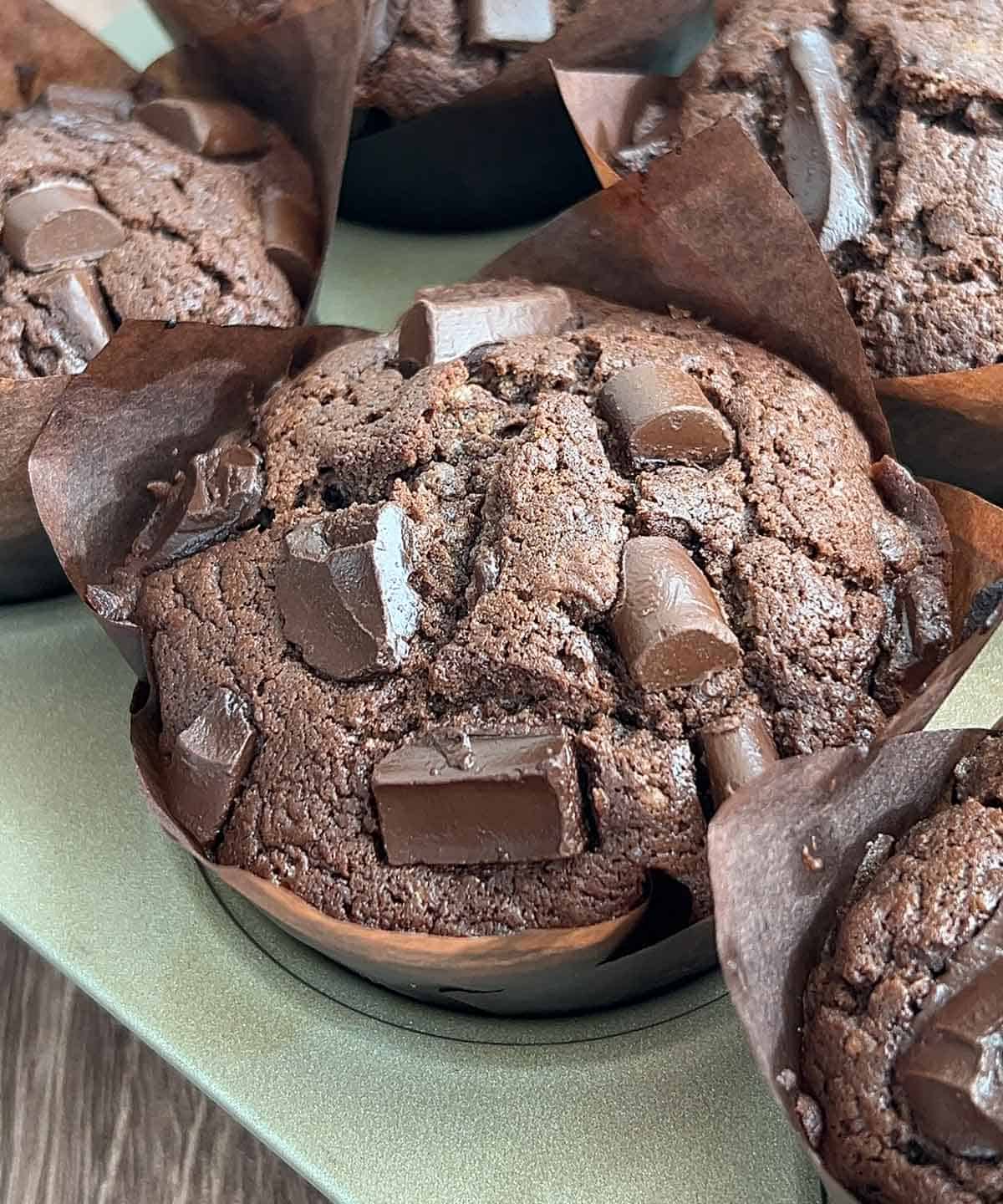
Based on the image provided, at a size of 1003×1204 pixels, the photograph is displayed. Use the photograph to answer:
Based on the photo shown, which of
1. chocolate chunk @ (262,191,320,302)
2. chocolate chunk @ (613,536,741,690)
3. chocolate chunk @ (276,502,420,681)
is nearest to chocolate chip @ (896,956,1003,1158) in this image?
chocolate chunk @ (613,536,741,690)

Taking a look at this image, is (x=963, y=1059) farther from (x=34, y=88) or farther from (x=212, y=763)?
(x=34, y=88)

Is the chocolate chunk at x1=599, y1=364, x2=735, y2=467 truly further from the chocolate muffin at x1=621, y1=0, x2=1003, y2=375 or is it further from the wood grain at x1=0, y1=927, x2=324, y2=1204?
the wood grain at x1=0, y1=927, x2=324, y2=1204

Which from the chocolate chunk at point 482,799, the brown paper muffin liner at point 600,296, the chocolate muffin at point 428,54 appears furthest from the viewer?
the chocolate muffin at point 428,54

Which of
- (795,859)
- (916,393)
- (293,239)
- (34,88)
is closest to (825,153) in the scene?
(916,393)

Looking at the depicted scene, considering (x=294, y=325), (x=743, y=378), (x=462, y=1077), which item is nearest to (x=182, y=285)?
(x=294, y=325)

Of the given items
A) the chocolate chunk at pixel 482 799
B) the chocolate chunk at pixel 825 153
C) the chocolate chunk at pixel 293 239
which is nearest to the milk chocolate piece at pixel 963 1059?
the chocolate chunk at pixel 482 799

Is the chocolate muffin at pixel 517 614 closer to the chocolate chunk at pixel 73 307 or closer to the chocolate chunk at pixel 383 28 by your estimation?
the chocolate chunk at pixel 73 307
